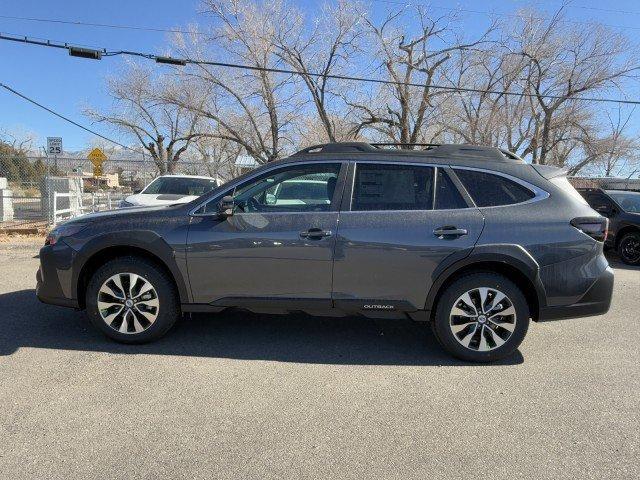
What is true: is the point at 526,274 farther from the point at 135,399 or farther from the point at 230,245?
the point at 135,399

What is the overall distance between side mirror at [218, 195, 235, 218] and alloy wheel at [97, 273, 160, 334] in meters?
0.87

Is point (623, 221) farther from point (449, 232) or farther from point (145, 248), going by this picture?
point (145, 248)

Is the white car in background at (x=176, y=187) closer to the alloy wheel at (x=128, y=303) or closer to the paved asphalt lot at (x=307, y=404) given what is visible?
the paved asphalt lot at (x=307, y=404)

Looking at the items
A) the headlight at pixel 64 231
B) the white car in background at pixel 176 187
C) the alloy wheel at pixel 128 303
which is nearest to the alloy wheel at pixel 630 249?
the white car in background at pixel 176 187

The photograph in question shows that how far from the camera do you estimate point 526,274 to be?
3.76 m

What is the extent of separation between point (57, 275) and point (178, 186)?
742 centimetres

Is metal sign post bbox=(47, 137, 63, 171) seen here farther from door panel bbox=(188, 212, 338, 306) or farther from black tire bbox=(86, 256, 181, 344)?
door panel bbox=(188, 212, 338, 306)

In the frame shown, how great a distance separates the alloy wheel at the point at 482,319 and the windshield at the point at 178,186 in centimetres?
837

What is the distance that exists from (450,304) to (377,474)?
170cm

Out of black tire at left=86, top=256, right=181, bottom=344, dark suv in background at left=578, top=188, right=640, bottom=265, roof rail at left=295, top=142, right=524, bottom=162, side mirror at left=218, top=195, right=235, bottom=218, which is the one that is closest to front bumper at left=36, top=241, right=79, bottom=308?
black tire at left=86, top=256, right=181, bottom=344

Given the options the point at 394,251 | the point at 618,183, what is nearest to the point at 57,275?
the point at 394,251

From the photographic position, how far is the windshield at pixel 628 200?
9.70 m

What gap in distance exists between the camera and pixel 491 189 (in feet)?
12.8

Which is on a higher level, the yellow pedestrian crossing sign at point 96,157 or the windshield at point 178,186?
the yellow pedestrian crossing sign at point 96,157
